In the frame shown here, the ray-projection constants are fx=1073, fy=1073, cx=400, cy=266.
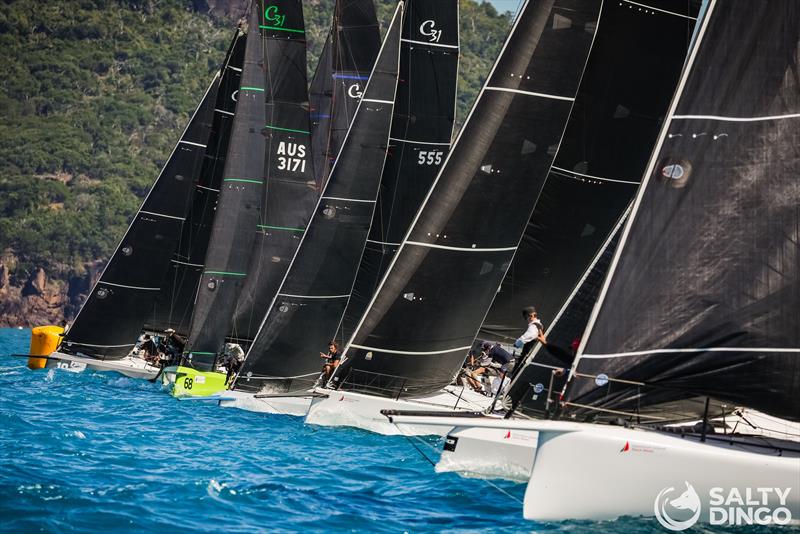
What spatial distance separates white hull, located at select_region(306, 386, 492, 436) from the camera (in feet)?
52.4

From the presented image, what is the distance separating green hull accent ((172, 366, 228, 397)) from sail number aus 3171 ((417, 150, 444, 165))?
249 inches

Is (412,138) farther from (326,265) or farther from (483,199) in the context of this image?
(483,199)

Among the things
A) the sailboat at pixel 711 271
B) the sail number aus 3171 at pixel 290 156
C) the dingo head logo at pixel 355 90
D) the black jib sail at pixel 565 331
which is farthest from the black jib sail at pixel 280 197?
the sailboat at pixel 711 271

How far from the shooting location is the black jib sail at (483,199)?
50.5 feet

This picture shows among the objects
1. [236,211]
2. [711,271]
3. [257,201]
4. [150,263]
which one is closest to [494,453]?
[711,271]

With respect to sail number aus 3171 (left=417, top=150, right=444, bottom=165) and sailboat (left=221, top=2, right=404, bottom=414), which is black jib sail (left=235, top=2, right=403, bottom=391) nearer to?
sailboat (left=221, top=2, right=404, bottom=414)

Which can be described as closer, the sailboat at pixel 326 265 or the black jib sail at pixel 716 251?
the black jib sail at pixel 716 251

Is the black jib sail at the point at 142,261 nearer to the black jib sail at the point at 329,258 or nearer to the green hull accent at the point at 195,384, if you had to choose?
the green hull accent at the point at 195,384

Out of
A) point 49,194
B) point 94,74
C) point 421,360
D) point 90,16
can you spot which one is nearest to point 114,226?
point 49,194

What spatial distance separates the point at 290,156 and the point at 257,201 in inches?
89.0

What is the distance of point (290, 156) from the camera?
78.8ft

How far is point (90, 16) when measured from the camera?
445ft

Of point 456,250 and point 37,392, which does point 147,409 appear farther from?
point 456,250

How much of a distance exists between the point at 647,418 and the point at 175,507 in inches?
178
